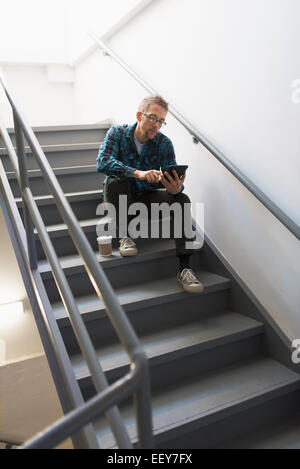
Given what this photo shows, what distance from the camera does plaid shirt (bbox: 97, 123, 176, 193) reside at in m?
2.26

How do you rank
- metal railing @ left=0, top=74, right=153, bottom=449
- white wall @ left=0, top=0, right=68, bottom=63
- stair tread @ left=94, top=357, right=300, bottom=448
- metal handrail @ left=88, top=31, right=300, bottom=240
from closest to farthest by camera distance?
metal railing @ left=0, top=74, right=153, bottom=449 < stair tread @ left=94, top=357, right=300, bottom=448 < metal handrail @ left=88, top=31, right=300, bottom=240 < white wall @ left=0, top=0, right=68, bottom=63

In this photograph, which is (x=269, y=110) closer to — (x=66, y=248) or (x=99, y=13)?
(x=66, y=248)

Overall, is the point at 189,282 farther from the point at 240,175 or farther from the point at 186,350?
the point at 240,175

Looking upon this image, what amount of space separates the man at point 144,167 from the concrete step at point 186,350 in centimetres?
22

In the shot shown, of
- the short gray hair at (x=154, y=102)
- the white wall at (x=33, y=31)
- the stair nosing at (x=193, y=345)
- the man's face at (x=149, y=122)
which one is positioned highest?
the white wall at (x=33, y=31)

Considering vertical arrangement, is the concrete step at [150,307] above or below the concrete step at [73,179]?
below

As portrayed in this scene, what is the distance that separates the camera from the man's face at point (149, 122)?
215 cm

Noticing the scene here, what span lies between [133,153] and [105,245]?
1.86 ft

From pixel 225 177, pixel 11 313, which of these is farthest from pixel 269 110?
pixel 11 313

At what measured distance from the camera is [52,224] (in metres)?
2.48

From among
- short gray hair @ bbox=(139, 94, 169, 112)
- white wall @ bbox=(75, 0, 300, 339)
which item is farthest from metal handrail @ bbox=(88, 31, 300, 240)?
short gray hair @ bbox=(139, 94, 169, 112)

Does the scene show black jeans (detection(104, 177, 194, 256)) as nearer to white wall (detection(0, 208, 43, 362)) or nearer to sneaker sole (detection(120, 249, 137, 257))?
sneaker sole (detection(120, 249, 137, 257))

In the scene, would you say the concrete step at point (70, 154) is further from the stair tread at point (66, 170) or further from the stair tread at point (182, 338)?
the stair tread at point (182, 338)

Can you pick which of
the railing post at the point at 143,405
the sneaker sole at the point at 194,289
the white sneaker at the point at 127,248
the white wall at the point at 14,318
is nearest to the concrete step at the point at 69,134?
the white wall at the point at 14,318
